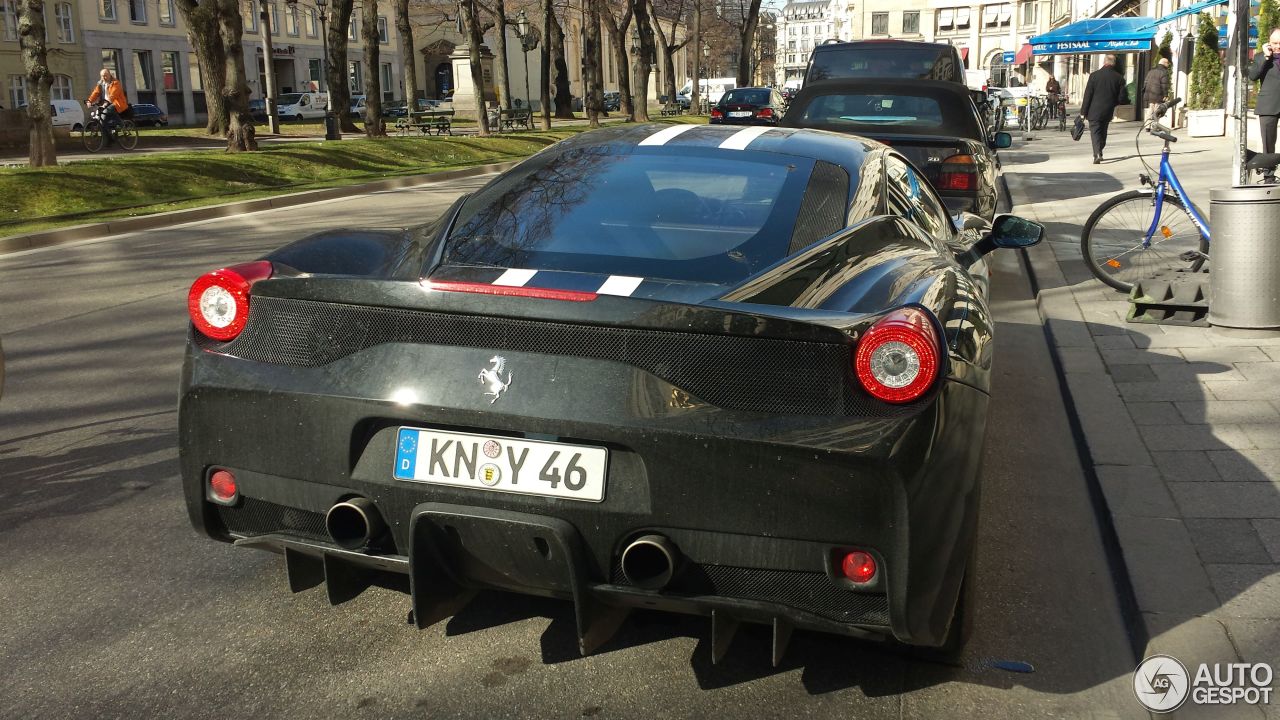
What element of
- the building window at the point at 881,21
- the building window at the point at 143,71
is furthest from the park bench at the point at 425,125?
the building window at the point at 881,21

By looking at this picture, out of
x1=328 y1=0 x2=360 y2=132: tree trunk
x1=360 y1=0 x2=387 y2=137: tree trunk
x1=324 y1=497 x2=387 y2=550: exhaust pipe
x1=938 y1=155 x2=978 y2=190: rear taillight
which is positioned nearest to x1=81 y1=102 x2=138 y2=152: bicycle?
x1=328 y1=0 x2=360 y2=132: tree trunk

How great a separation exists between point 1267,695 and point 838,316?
1525 millimetres

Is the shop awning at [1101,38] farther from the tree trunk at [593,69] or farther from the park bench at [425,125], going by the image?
the tree trunk at [593,69]

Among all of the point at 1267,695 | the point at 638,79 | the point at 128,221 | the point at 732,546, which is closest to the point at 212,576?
the point at 732,546

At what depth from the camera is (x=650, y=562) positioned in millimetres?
2906

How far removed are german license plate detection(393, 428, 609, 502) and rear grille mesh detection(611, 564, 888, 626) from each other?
0.32 meters

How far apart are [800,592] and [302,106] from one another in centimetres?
6462

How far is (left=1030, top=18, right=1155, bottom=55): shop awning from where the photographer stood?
31.9 metres

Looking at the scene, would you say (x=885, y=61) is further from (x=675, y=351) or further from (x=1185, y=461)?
(x=675, y=351)

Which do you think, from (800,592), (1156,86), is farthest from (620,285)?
(1156,86)

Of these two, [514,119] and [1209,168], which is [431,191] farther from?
[514,119]

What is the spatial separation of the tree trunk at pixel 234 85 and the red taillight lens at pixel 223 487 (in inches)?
836

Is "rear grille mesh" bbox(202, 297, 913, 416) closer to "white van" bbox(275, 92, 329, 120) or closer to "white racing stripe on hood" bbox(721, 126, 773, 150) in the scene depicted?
"white racing stripe on hood" bbox(721, 126, 773, 150)

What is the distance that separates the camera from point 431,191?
20.8 metres
